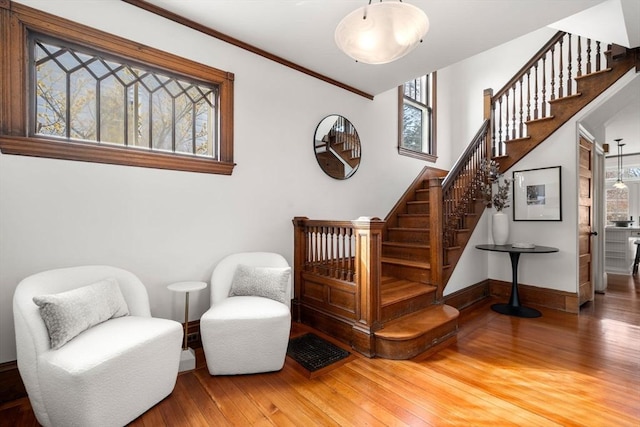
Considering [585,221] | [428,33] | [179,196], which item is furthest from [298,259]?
[585,221]

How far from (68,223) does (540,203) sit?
16.9ft

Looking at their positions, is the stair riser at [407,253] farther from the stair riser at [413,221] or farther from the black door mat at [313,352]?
the black door mat at [313,352]

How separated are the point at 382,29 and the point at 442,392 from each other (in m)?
2.28

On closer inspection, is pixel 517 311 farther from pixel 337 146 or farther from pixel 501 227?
pixel 337 146

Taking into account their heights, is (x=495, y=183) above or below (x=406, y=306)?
above

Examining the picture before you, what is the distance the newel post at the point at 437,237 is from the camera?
3295 mm

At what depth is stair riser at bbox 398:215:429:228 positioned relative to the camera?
4139 mm

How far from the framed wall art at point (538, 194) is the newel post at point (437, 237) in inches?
67.2

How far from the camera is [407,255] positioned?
3809 millimetres

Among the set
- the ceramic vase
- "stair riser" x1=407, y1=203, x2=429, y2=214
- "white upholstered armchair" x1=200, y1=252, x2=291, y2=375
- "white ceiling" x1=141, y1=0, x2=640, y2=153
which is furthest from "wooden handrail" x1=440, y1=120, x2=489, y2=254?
"white upholstered armchair" x1=200, y1=252, x2=291, y2=375

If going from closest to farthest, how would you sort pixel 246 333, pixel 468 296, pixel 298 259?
pixel 246 333 → pixel 298 259 → pixel 468 296

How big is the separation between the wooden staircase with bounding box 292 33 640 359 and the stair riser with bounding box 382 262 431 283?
0.01 m

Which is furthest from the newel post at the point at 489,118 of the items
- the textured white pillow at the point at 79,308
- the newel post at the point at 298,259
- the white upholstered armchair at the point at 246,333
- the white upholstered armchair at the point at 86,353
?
the textured white pillow at the point at 79,308

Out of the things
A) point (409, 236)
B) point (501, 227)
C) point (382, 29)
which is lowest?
point (409, 236)
